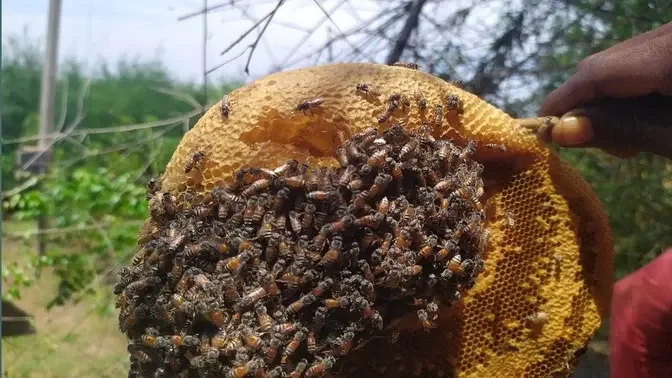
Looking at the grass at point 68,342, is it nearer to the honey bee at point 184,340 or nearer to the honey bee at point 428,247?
the honey bee at point 184,340

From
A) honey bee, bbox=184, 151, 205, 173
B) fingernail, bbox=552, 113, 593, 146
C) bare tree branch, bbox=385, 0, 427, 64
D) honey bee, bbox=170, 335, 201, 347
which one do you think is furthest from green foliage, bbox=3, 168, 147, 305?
fingernail, bbox=552, 113, 593, 146

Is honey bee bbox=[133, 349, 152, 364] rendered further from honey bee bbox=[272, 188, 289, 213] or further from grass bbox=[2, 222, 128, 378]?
grass bbox=[2, 222, 128, 378]

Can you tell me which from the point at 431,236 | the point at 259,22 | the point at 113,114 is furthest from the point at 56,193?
the point at 431,236

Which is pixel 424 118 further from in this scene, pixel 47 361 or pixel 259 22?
pixel 47 361

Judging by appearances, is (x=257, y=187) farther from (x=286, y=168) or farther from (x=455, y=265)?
(x=455, y=265)

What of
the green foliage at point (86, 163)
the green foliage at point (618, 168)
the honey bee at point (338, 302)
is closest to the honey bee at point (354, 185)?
the honey bee at point (338, 302)

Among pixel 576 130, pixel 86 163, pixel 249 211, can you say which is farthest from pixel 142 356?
pixel 86 163

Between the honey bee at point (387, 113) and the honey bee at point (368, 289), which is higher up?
the honey bee at point (387, 113)
